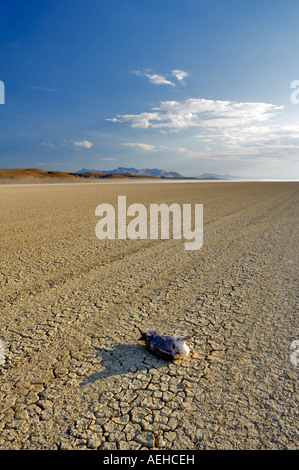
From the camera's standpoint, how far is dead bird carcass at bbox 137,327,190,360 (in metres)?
2.60

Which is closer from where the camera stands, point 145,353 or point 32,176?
point 145,353

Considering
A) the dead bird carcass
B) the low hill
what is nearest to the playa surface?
the dead bird carcass

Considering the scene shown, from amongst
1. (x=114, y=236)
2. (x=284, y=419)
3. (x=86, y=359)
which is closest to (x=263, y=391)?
(x=284, y=419)

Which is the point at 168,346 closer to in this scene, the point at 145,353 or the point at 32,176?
the point at 145,353

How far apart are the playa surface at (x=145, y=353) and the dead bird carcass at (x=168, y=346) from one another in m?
0.07

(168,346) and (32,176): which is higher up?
(32,176)

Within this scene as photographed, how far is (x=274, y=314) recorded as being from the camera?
3.42 m

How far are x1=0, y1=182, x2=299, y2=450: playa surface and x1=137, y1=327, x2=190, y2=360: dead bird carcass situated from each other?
7cm

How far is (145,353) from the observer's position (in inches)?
106

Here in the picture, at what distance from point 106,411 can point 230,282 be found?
2.92 meters

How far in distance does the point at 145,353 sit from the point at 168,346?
0.25 metres

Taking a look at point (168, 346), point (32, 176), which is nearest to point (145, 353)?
point (168, 346)

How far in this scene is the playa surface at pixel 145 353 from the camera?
1.88 metres
